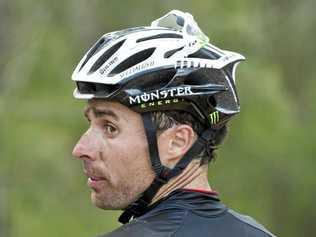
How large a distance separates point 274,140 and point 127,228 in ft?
38.7

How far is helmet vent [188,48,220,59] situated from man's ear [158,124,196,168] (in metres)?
0.27

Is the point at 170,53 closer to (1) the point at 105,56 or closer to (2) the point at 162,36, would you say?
(2) the point at 162,36

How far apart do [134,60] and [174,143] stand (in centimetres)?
31

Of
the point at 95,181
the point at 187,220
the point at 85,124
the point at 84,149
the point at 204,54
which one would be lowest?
the point at 85,124

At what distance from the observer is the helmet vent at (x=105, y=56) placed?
12.2 feet

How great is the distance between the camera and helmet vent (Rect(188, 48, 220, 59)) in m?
3.82


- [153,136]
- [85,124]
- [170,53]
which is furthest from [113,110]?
[85,124]

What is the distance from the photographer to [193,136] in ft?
12.2

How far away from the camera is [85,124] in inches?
578

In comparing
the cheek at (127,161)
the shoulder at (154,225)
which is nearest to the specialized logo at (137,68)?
the cheek at (127,161)

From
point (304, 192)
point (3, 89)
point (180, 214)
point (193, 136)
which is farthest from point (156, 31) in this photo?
point (304, 192)

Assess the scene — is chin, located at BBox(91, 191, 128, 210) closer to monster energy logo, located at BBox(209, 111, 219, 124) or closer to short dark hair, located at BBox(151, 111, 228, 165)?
short dark hair, located at BBox(151, 111, 228, 165)

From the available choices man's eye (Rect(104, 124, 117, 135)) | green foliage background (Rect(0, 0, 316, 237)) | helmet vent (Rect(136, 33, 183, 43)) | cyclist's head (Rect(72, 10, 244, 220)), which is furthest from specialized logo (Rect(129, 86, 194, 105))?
green foliage background (Rect(0, 0, 316, 237))

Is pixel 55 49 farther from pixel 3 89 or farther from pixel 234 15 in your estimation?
pixel 234 15
